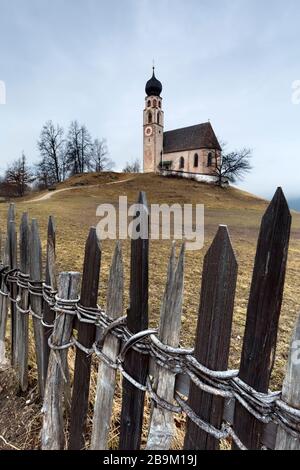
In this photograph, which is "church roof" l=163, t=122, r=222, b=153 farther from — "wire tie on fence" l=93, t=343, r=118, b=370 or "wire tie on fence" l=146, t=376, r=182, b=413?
"wire tie on fence" l=146, t=376, r=182, b=413

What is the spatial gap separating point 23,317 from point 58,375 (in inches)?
24.6

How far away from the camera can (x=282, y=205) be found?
0.82 metres

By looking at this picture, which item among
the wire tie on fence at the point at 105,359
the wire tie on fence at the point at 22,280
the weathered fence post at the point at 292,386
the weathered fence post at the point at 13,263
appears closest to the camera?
the weathered fence post at the point at 292,386

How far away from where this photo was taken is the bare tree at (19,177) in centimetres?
4622

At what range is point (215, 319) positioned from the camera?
3.16ft

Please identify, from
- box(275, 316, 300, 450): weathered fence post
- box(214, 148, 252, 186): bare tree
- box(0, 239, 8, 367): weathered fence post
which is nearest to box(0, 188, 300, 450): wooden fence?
box(275, 316, 300, 450): weathered fence post

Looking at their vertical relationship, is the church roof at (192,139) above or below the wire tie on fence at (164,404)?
above

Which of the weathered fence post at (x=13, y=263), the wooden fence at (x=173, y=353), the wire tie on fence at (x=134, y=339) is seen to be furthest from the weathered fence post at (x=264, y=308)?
the weathered fence post at (x=13, y=263)

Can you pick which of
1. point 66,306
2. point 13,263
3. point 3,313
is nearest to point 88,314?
point 66,306

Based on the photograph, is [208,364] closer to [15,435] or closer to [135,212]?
[135,212]

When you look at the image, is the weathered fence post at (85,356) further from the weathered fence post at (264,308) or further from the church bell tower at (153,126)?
the church bell tower at (153,126)

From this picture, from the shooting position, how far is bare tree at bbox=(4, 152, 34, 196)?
46.2m

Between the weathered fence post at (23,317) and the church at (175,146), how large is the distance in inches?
1838

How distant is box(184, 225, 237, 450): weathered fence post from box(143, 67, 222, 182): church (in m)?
47.4
